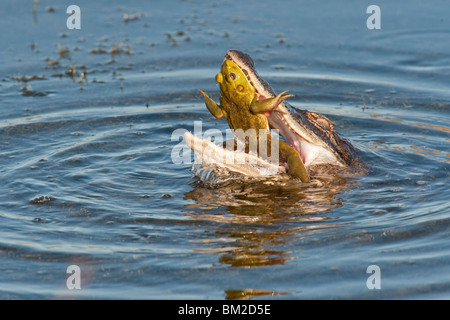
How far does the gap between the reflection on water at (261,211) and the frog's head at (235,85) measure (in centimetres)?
97

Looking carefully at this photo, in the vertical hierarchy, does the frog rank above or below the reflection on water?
above

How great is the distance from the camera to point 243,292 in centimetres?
492

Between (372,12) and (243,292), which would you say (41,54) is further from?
(243,292)

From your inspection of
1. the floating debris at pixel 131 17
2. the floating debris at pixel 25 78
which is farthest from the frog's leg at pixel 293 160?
the floating debris at pixel 131 17

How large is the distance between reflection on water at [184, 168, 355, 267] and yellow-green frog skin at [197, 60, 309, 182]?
0.36m

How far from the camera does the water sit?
521 cm

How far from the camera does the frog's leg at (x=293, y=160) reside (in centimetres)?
618

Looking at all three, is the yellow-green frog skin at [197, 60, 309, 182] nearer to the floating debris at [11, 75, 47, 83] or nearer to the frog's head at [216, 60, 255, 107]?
the frog's head at [216, 60, 255, 107]

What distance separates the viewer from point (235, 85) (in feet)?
19.2

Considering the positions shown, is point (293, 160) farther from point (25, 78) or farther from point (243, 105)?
point (25, 78)

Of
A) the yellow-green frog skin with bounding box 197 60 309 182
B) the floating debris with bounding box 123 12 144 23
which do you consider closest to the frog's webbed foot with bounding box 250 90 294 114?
the yellow-green frog skin with bounding box 197 60 309 182

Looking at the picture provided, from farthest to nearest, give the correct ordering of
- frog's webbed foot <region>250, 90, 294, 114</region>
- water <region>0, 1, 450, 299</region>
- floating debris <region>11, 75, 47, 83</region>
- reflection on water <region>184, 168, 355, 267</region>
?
1. floating debris <region>11, 75, 47, 83</region>
2. frog's webbed foot <region>250, 90, 294, 114</region>
3. reflection on water <region>184, 168, 355, 267</region>
4. water <region>0, 1, 450, 299</region>

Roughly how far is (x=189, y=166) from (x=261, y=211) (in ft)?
4.41

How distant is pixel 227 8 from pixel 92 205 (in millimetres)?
6564
